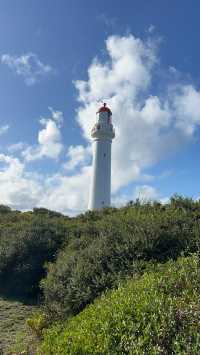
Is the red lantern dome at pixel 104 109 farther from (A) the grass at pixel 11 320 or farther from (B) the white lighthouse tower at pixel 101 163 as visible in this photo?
(A) the grass at pixel 11 320

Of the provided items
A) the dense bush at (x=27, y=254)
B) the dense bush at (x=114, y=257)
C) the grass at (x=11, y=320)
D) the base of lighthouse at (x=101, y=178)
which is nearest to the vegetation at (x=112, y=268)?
the dense bush at (x=114, y=257)

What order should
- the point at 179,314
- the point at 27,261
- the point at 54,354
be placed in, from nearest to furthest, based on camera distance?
the point at 179,314 < the point at 54,354 < the point at 27,261

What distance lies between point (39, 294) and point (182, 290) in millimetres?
7156

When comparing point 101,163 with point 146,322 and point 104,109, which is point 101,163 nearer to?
point 104,109

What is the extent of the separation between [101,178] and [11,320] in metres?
20.6

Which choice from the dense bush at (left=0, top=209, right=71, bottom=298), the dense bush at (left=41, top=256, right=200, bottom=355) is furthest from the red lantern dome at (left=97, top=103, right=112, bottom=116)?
the dense bush at (left=41, top=256, right=200, bottom=355)

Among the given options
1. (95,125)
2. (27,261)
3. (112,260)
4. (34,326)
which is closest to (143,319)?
(112,260)

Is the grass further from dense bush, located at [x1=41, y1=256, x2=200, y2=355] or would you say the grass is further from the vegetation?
dense bush, located at [x1=41, y1=256, x2=200, y2=355]

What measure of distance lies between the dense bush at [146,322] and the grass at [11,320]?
2.26 m

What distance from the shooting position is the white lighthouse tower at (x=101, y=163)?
2938 cm

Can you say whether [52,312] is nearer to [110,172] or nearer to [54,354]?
[54,354]

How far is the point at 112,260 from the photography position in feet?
26.5

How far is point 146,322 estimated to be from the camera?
4.48 meters

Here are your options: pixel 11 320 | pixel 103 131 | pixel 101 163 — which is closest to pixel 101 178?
pixel 101 163
